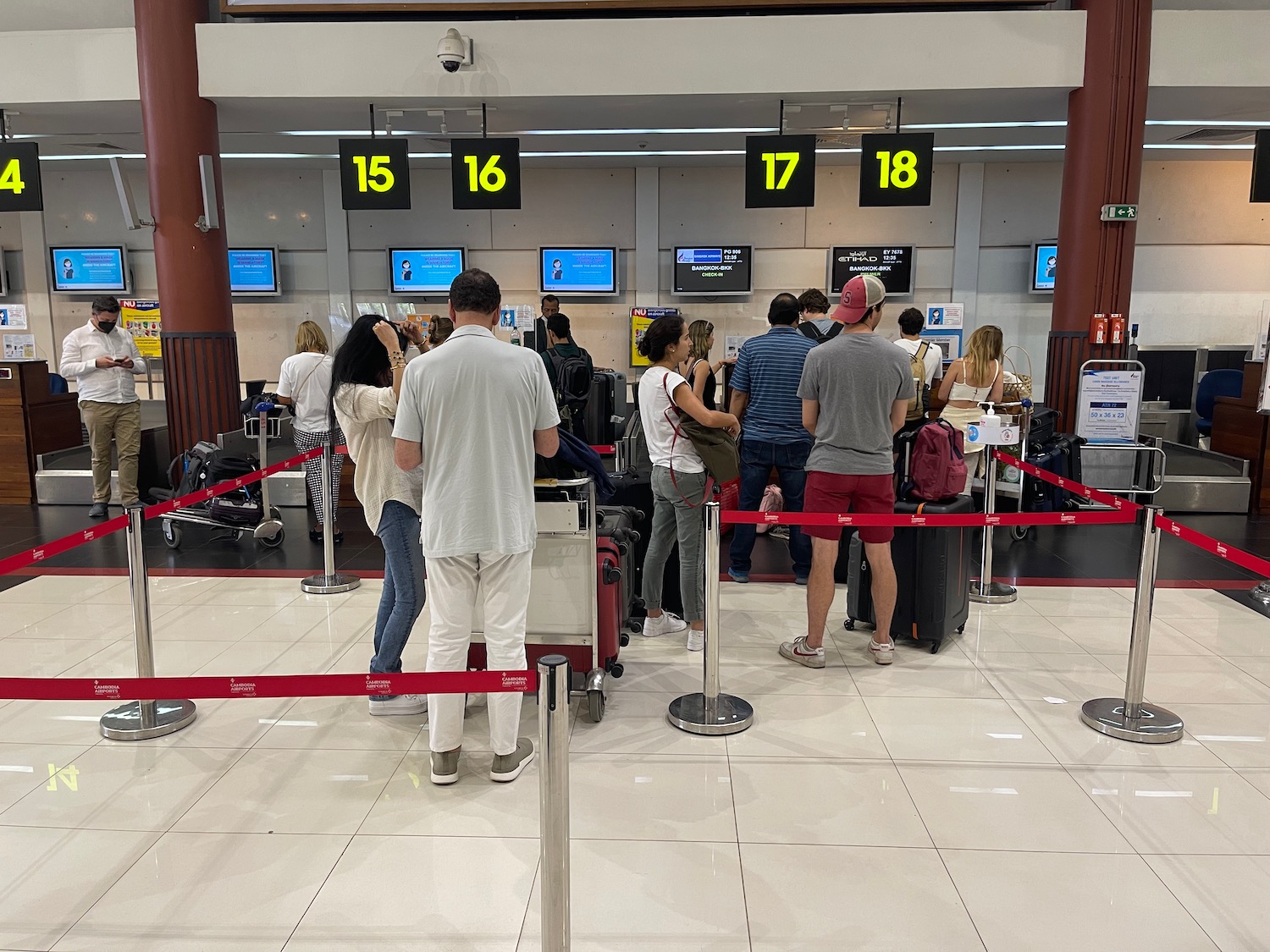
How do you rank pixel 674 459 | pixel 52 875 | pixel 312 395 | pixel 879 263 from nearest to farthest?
pixel 52 875, pixel 674 459, pixel 312 395, pixel 879 263

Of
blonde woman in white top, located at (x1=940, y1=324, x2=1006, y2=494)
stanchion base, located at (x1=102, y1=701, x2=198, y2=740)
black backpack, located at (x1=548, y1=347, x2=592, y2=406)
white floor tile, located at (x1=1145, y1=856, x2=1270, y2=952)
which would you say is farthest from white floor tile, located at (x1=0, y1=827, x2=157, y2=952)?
blonde woman in white top, located at (x1=940, y1=324, x2=1006, y2=494)

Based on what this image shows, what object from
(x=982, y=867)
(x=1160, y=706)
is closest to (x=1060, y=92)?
(x=1160, y=706)

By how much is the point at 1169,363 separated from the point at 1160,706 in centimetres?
826

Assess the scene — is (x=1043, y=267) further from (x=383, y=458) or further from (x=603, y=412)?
(x=383, y=458)

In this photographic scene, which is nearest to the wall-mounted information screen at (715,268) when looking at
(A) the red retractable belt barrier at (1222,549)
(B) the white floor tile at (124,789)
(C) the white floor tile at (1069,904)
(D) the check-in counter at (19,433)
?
(D) the check-in counter at (19,433)

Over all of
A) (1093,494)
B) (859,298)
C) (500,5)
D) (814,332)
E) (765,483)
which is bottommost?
(765,483)

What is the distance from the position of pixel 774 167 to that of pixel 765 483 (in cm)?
342

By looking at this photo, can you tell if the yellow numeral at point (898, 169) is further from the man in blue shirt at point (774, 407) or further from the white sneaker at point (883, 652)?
the white sneaker at point (883, 652)

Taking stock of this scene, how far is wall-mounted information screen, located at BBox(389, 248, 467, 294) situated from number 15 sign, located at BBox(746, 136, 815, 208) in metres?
4.62

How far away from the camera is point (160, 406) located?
Result: 10.9 metres

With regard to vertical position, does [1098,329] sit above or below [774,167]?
below

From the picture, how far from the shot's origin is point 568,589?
11.3ft

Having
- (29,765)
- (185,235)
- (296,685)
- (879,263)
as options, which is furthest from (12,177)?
(879,263)

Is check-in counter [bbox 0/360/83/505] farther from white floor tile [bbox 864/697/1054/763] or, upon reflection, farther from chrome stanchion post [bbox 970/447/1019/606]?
chrome stanchion post [bbox 970/447/1019/606]
